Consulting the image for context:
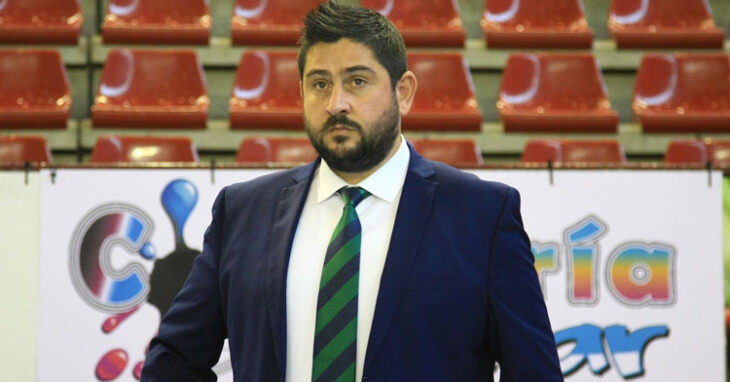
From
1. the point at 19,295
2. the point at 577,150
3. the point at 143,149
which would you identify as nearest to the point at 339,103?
the point at 19,295

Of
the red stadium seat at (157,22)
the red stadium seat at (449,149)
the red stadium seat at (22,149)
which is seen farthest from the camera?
the red stadium seat at (157,22)

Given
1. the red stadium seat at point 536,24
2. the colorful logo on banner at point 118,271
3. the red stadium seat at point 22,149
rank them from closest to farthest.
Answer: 1. the colorful logo on banner at point 118,271
2. the red stadium seat at point 22,149
3. the red stadium seat at point 536,24

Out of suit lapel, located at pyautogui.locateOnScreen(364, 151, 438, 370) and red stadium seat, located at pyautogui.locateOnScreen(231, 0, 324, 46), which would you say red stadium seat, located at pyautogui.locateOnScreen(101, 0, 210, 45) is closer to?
red stadium seat, located at pyautogui.locateOnScreen(231, 0, 324, 46)

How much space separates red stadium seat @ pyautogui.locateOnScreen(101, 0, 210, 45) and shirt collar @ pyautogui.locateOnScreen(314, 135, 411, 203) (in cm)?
368

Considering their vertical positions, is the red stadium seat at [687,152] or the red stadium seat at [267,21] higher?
the red stadium seat at [267,21]

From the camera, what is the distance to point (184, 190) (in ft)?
8.75

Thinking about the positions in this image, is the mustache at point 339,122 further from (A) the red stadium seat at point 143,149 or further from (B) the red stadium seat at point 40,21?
(B) the red stadium seat at point 40,21

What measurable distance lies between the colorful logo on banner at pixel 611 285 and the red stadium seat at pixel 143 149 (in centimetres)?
188

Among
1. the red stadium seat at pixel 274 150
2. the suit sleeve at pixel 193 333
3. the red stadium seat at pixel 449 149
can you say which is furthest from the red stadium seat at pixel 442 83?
the suit sleeve at pixel 193 333

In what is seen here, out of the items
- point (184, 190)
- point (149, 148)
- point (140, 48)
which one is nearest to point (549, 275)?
point (184, 190)

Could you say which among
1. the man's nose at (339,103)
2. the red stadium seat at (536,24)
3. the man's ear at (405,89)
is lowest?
the man's nose at (339,103)

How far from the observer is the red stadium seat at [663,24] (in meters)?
5.09

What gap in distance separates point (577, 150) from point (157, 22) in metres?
2.32

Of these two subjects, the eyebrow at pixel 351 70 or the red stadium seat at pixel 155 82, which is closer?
the eyebrow at pixel 351 70
